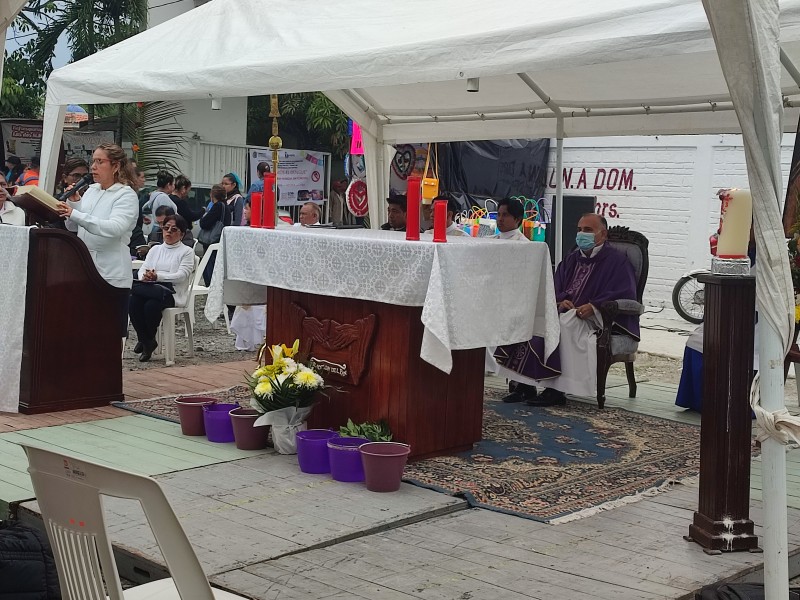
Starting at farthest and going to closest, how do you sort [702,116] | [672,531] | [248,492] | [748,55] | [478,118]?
[478,118] → [702,116] → [248,492] → [672,531] → [748,55]

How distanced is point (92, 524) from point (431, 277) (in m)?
3.15

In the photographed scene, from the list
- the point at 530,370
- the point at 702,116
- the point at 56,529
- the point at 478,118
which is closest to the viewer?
the point at 56,529

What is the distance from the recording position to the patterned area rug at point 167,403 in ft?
22.7

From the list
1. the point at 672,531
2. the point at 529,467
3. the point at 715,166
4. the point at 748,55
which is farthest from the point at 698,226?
the point at 748,55

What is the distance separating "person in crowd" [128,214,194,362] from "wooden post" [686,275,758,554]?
223 inches

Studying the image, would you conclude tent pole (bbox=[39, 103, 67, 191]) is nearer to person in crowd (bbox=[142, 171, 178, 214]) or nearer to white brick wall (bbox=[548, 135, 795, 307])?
person in crowd (bbox=[142, 171, 178, 214])

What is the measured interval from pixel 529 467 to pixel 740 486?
1.56 m

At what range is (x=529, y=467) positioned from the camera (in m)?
5.87

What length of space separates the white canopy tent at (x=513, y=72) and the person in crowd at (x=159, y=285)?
1260mm

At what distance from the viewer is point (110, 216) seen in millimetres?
7156

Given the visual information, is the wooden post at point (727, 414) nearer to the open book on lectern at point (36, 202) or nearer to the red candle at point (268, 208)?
the red candle at point (268, 208)

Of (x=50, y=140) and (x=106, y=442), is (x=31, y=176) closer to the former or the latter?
(x=50, y=140)

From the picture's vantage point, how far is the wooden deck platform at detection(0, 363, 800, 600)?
13.2ft

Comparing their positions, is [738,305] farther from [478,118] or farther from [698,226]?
[698,226]
